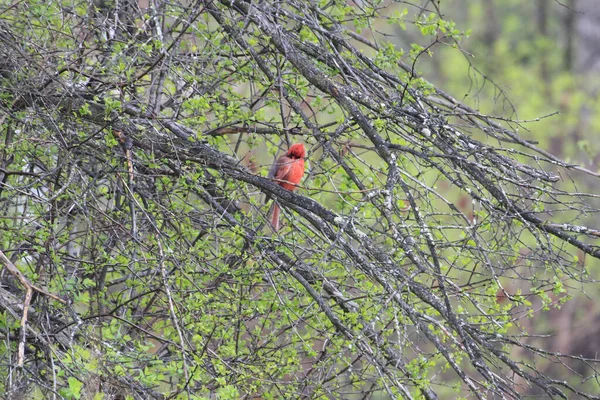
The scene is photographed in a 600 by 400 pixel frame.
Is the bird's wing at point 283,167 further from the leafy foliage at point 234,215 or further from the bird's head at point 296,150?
the leafy foliage at point 234,215

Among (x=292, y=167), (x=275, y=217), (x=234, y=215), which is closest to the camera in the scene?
(x=234, y=215)

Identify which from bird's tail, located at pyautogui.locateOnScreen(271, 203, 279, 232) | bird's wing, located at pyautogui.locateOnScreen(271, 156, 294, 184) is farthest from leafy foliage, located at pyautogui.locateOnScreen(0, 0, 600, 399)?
bird's wing, located at pyautogui.locateOnScreen(271, 156, 294, 184)

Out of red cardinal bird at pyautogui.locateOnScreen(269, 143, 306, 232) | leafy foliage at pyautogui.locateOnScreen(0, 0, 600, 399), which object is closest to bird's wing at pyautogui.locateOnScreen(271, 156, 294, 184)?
red cardinal bird at pyautogui.locateOnScreen(269, 143, 306, 232)

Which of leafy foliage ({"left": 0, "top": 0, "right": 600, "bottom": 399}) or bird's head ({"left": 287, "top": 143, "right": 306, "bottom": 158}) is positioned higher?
bird's head ({"left": 287, "top": 143, "right": 306, "bottom": 158})

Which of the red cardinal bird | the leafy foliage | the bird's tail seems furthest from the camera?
the red cardinal bird

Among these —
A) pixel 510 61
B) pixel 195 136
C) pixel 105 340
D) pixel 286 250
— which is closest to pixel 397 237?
pixel 286 250

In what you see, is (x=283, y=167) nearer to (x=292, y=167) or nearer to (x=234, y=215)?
(x=292, y=167)

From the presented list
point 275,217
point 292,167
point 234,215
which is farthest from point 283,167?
point 234,215

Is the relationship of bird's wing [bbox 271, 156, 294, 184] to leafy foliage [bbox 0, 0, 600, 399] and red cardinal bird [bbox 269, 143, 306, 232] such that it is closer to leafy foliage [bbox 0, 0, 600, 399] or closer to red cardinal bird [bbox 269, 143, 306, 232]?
red cardinal bird [bbox 269, 143, 306, 232]

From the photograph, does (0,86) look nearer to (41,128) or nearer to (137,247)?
(41,128)

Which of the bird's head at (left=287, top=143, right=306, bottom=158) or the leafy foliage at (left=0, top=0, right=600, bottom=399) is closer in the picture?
the leafy foliage at (left=0, top=0, right=600, bottom=399)

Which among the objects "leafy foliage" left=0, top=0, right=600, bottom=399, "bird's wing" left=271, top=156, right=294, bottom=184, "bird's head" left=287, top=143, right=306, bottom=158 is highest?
"bird's head" left=287, top=143, right=306, bottom=158

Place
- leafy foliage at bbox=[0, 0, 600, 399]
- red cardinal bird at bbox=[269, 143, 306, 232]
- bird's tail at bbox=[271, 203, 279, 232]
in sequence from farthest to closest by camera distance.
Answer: red cardinal bird at bbox=[269, 143, 306, 232], bird's tail at bbox=[271, 203, 279, 232], leafy foliage at bbox=[0, 0, 600, 399]

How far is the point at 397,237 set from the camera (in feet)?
12.0
